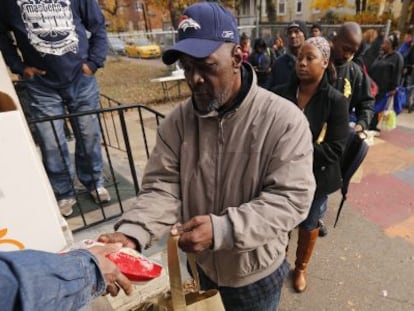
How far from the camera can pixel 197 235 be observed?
3.77ft

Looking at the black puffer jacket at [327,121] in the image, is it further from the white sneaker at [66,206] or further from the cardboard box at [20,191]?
the white sneaker at [66,206]

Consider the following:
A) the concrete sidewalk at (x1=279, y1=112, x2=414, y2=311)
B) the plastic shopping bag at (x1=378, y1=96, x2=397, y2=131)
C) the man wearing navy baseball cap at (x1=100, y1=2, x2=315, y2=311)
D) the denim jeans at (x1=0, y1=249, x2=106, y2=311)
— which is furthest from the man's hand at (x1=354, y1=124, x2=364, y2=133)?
the plastic shopping bag at (x1=378, y1=96, x2=397, y2=131)

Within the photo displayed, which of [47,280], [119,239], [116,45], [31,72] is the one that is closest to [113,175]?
[31,72]

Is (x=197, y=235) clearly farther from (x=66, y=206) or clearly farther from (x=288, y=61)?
(x=288, y=61)

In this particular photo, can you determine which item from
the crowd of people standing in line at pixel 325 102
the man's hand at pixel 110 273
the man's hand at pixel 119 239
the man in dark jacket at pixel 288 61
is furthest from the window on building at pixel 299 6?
the man's hand at pixel 110 273

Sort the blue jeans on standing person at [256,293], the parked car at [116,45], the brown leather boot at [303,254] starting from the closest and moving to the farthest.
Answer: the blue jeans on standing person at [256,293] < the brown leather boot at [303,254] < the parked car at [116,45]

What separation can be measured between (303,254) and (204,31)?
2.17 meters

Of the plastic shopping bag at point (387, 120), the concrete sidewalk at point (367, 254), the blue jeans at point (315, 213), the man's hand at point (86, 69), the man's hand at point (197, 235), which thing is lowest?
the concrete sidewalk at point (367, 254)

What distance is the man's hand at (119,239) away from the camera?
1277mm

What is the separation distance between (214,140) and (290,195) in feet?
1.30

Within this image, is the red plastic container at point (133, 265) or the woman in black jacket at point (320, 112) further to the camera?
the woman in black jacket at point (320, 112)

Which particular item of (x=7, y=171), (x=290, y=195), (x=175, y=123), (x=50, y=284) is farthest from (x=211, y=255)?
(x=7, y=171)

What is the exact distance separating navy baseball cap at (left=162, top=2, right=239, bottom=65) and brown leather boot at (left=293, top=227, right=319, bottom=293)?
1897 millimetres

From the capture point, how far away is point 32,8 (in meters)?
2.59
